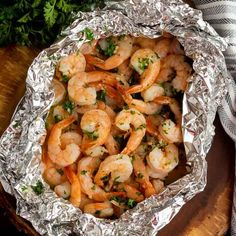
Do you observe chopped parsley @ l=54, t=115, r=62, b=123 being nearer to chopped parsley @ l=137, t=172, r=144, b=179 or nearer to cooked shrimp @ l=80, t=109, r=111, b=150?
cooked shrimp @ l=80, t=109, r=111, b=150

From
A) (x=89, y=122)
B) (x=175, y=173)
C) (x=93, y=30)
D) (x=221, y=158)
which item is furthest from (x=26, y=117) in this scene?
(x=221, y=158)

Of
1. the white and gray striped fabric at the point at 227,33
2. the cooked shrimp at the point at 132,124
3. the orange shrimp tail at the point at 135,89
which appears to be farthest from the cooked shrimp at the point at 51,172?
the white and gray striped fabric at the point at 227,33

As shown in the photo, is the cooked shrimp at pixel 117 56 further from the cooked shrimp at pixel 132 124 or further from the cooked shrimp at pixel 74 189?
the cooked shrimp at pixel 74 189

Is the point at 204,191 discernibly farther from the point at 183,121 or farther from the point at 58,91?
the point at 58,91

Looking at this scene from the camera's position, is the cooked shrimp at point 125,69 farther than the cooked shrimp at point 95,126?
Yes

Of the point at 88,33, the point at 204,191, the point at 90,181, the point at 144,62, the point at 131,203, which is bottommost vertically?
the point at 204,191

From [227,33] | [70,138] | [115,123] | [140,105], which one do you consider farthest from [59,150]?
A: [227,33]

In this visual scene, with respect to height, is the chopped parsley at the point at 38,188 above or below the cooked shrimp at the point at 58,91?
below
